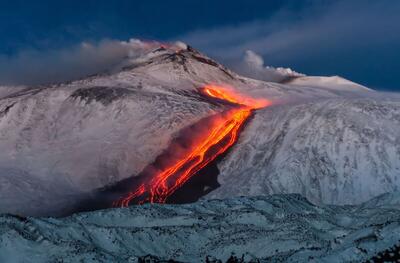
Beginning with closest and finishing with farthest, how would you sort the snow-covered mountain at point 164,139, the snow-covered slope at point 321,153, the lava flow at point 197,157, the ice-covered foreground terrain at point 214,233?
the ice-covered foreground terrain at point 214,233, the snow-covered slope at point 321,153, the lava flow at point 197,157, the snow-covered mountain at point 164,139

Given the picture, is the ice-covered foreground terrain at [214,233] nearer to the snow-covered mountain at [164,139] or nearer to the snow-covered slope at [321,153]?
the snow-covered slope at [321,153]

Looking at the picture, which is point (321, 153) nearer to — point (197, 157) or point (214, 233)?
point (197, 157)

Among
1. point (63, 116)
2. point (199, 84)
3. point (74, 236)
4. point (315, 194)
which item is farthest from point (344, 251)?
point (199, 84)

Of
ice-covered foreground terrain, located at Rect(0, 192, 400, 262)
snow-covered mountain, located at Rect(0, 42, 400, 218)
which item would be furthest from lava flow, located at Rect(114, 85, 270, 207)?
ice-covered foreground terrain, located at Rect(0, 192, 400, 262)

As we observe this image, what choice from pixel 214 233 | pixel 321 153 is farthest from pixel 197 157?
pixel 214 233

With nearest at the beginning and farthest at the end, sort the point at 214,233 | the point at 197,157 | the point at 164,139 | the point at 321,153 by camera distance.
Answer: the point at 214,233 < the point at 321,153 < the point at 197,157 < the point at 164,139

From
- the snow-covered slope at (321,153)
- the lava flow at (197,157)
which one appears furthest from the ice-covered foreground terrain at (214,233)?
the lava flow at (197,157)
